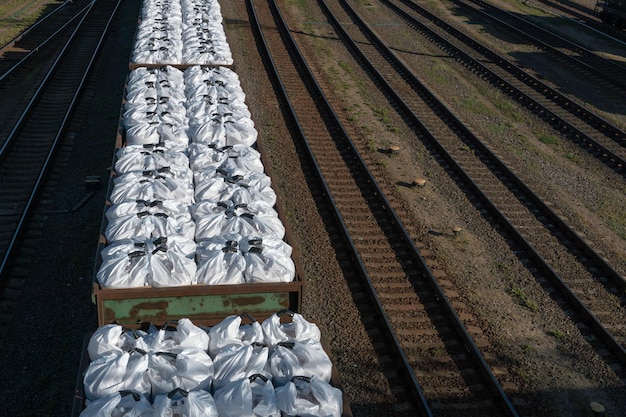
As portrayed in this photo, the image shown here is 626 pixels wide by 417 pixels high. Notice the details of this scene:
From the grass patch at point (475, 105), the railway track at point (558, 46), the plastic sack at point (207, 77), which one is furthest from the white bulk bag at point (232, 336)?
the railway track at point (558, 46)

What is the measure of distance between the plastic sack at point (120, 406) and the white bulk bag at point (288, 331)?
1.41 metres

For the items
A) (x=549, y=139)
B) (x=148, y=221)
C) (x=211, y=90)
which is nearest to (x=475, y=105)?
(x=549, y=139)

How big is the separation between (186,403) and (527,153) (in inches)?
444

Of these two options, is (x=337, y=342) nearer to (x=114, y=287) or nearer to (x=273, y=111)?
(x=114, y=287)

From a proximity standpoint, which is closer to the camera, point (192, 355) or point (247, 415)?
point (247, 415)

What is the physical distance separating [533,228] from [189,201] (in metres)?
6.49

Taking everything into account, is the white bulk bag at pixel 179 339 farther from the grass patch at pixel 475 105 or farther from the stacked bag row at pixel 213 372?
the grass patch at pixel 475 105

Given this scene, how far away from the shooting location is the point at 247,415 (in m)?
5.13

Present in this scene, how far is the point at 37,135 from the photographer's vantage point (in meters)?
13.6

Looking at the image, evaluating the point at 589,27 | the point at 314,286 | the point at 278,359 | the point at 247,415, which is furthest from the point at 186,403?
the point at 589,27

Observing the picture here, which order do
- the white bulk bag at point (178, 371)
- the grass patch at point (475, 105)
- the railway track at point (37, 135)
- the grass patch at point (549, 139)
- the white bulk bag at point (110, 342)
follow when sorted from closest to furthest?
the white bulk bag at point (178, 371), the white bulk bag at point (110, 342), the railway track at point (37, 135), the grass patch at point (549, 139), the grass patch at point (475, 105)

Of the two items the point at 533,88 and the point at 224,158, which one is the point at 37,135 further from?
the point at 533,88

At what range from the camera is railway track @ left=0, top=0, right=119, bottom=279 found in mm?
10438

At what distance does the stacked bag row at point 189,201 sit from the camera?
22.2 ft
